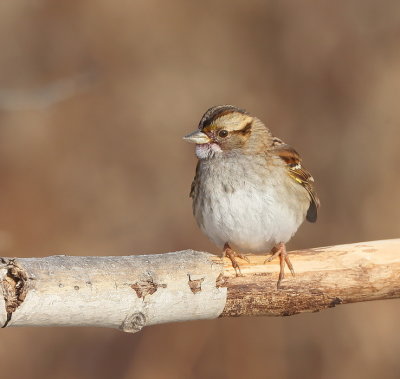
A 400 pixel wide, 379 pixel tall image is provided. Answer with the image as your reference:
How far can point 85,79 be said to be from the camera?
7.27 m

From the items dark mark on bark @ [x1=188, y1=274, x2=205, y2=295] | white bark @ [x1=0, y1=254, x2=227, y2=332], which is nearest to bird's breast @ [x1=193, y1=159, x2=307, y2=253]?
white bark @ [x1=0, y1=254, x2=227, y2=332]

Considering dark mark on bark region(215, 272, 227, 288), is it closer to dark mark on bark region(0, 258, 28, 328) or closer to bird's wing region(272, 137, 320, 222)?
dark mark on bark region(0, 258, 28, 328)

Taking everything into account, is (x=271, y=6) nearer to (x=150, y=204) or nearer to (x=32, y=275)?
(x=150, y=204)

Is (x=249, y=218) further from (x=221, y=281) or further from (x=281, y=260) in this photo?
(x=221, y=281)

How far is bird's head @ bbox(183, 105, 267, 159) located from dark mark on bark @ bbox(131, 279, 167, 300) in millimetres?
1202

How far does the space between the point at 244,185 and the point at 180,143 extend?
14.1 feet

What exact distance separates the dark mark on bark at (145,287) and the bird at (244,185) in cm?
91

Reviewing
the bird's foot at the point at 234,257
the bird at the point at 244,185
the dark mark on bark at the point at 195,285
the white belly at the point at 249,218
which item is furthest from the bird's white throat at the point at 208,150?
the dark mark on bark at the point at 195,285

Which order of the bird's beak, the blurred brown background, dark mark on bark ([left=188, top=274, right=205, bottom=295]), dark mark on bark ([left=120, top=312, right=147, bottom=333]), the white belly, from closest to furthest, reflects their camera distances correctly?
dark mark on bark ([left=120, top=312, right=147, bottom=333])
dark mark on bark ([left=188, top=274, right=205, bottom=295])
the white belly
the bird's beak
the blurred brown background

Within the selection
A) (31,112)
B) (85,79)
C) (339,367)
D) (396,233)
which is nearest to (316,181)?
(396,233)

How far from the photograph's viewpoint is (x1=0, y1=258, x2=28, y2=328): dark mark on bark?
3770 millimetres

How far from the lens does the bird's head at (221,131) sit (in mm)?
5109

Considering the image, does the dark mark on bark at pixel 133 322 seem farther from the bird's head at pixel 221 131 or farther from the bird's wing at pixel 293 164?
the bird's wing at pixel 293 164

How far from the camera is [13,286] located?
12.5 ft
